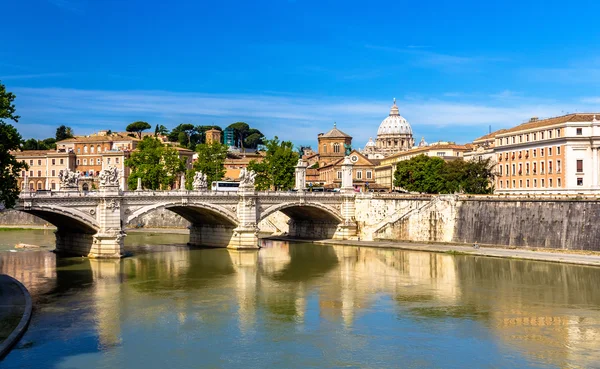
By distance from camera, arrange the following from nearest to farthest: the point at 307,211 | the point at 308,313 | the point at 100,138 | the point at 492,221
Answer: the point at 308,313
the point at 492,221
the point at 307,211
the point at 100,138

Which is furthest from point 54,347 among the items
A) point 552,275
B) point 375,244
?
point 375,244

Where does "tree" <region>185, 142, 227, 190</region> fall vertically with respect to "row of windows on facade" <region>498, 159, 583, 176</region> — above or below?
above

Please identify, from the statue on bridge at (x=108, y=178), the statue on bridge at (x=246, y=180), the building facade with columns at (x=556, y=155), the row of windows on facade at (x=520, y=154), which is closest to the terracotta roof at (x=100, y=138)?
the statue on bridge at (x=246, y=180)

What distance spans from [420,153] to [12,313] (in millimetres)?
92105

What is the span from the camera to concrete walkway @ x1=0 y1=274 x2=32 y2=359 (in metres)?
24.8

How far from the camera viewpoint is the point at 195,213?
192 feet

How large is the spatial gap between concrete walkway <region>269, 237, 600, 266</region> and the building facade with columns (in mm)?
14080

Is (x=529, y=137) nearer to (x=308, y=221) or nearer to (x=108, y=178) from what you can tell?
(x=308, y=221)

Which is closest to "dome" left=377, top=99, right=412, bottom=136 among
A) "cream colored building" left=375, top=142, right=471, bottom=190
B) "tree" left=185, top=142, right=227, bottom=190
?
"cream colored building" left=375, top=142, right=471, bottom=190

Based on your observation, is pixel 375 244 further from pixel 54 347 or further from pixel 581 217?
pixel 54 347

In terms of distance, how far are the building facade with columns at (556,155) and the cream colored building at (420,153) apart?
3036 centimetres

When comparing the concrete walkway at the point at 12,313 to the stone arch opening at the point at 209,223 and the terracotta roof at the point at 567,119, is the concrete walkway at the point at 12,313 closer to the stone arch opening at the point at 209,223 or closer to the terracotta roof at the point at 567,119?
the stone arch opening at the point at 209,223

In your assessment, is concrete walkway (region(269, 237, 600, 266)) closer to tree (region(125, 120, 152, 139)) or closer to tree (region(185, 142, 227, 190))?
tree (region(185, 142, 227, 190))

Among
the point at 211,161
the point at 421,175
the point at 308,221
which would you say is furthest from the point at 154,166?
the point at 421,175
